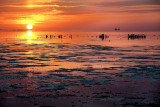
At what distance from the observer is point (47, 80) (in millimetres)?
14781

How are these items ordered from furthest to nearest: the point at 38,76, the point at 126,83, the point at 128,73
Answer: the point at 128,73 < the point at 38,76 < the point at 126,83

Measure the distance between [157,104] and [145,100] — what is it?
2.16 ft

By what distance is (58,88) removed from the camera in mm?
12703

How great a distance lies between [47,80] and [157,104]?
23.3 ft

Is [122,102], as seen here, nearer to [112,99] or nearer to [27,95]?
[112,99]

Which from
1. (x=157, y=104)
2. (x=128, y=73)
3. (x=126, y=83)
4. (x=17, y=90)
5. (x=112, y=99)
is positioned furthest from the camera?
(x=128, y=73)

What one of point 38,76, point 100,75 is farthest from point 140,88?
point 38,76

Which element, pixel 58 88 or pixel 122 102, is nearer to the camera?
pixel 122 102

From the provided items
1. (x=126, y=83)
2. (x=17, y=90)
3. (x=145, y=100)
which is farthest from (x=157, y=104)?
(x=17, y=90)

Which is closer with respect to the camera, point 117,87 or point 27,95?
point 27,95

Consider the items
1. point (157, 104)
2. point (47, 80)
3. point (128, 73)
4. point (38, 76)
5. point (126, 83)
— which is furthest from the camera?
point (128, 73)

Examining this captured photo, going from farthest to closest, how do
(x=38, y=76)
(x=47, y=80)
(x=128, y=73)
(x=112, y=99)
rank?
(x=128, y=73) < (x=38, y=76) < (x=47, y=80) < (x=112, y=99)

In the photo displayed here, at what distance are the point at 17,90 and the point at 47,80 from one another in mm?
2847

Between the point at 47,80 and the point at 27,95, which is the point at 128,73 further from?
the point at 27,95
